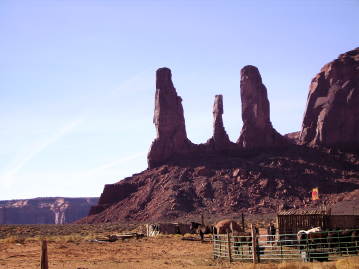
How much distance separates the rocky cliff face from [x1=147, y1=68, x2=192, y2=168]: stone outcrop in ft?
260

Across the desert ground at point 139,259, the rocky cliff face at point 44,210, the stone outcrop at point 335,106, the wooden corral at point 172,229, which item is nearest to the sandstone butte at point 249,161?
the stone outcrop at point 335,106

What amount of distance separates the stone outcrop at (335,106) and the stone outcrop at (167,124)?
23.4m

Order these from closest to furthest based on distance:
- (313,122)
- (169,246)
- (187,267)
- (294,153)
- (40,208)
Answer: (187,267), (169,246), (294,153), (313,122), (40,208)

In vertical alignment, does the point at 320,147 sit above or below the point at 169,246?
above

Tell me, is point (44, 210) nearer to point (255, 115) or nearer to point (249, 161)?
point (255, 115)

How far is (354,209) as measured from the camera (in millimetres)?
37219

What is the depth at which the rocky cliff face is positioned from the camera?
17375 cm

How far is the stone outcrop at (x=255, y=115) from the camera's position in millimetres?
102562

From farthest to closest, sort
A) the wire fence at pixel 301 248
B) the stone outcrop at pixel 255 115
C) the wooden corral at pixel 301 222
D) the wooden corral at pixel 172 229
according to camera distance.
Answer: the stone outcrop at pixel 255 115, the wooden corral at pixel 172 229, the wooden corral at pixel 301 222, the wire fence at pixel 301 248

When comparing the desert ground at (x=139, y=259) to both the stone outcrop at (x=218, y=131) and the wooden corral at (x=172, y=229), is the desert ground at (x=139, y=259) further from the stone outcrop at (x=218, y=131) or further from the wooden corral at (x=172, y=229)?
the stone outcrop at (x=218, y=131)

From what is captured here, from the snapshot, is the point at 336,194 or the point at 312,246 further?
the point at 336,194

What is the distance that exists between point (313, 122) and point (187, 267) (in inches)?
3402

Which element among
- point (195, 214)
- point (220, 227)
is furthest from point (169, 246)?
point (195, 214)

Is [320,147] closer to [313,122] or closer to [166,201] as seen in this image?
[313,122]
